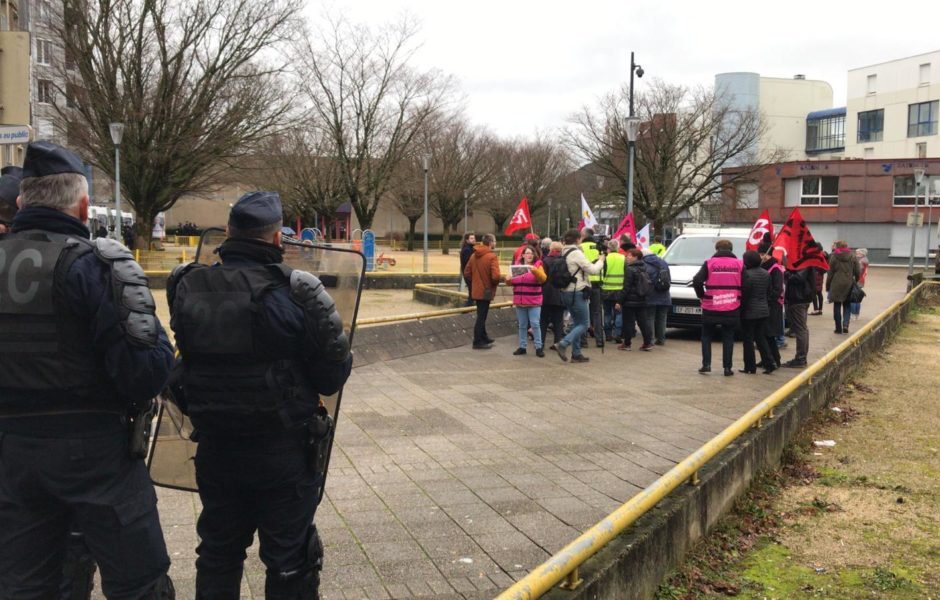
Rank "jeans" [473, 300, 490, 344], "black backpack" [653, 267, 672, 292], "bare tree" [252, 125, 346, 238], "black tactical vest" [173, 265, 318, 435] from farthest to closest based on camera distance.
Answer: "bare tree" [252, 125, 346, 238], "black backpack" [653, 267, 672, 292], "jeans" [473, 300, 490, 344], "black tactical vest" [173, 265, 318, 435]

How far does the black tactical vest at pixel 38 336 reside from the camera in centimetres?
277

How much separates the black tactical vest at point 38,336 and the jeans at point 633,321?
1088 cm

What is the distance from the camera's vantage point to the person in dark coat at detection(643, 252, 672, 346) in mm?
12953

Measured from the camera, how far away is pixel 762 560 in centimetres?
517

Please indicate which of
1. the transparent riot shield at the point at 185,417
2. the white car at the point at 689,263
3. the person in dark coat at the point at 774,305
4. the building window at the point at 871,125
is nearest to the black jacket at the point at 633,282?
the white car at the point at 689,263

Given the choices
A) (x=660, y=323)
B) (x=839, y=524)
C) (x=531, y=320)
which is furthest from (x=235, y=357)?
(x=660, y=323)

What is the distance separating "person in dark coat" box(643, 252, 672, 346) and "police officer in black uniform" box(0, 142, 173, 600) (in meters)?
10.7

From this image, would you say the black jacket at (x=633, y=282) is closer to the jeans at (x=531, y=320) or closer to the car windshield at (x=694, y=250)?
the jeans at (x=531, y=320)

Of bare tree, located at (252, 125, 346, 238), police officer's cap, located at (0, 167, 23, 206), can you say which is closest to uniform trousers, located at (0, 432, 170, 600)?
police officer's cap, located at (0, 167, 23, 206)

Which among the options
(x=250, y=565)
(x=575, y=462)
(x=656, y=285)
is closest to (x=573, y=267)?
(x=656, y=285)

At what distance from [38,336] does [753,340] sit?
9.71m

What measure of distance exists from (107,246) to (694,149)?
147 ft

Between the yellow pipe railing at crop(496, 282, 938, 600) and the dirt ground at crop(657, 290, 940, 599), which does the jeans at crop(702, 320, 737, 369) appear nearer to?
the dirt ground at crop(657, 290, 940, 599)

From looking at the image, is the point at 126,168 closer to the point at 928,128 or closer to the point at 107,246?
the point at 107,246
